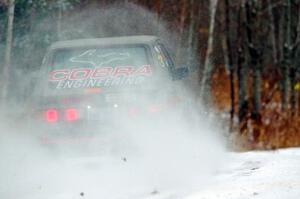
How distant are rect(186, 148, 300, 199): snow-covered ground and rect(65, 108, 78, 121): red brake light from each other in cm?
185

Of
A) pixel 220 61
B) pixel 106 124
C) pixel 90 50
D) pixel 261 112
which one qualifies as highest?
pixel 90 50

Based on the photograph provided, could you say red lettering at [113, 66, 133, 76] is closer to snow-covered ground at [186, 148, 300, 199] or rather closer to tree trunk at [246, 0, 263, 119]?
snow-covered ground at [186, 148, 300, 199]

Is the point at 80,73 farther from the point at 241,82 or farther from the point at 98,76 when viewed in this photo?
the point at 241,82

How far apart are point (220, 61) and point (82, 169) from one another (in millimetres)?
21059

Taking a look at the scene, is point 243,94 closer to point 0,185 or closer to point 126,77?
point 126,77

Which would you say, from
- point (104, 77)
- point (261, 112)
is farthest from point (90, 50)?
point (261, 112)

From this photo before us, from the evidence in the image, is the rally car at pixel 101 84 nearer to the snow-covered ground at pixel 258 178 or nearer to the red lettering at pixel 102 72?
the red lettering at pixel 102 72

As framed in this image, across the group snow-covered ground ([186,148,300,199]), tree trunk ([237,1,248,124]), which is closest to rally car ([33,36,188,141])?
snow-covered ground ([186,148,300,199])

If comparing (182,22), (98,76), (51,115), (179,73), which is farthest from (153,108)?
(182,22)

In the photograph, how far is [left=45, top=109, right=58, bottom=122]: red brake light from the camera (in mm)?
8938

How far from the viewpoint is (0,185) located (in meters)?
8.59

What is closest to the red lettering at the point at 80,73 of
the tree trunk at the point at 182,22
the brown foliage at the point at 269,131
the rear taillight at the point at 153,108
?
the rear taillight at the point at 153,108

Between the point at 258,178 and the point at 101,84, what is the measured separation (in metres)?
2.73

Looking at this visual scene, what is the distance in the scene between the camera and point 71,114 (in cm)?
891
